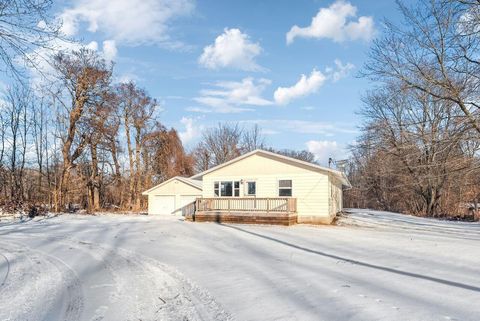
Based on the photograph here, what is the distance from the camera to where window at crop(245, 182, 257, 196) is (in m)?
20.4

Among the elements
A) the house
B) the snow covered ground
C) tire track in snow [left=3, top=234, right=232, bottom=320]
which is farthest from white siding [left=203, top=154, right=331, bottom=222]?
tire track in snow [left=3, top=234, right=232, bottom=320]

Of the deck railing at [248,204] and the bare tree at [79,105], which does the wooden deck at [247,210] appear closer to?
the deck railing at [248,204]

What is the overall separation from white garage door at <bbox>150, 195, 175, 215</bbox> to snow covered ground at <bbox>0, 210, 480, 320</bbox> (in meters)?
17.2

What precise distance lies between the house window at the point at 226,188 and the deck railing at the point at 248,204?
2.47ft

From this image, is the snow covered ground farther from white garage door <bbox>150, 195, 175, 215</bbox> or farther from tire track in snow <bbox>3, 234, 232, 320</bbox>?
white garage door <bbox>150, 195, 175, 215</bbox>

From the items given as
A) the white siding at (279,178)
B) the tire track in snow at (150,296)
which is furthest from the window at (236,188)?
the tire track in snow at (150,296)

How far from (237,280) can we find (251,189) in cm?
1421

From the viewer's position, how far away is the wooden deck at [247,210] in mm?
18192

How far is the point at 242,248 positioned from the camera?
10195 millimetres

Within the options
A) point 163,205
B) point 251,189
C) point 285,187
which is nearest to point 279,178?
point 285,187

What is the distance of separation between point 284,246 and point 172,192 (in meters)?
19.2

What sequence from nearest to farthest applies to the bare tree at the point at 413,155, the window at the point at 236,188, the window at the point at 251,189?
1. the bare tree at the point at 413,155
2. the window at the point at 251,189
3. the window at the point at 236,188

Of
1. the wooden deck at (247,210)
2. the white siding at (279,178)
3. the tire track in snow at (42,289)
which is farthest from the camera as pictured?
the white siding at (279,178)

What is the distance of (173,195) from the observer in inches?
1131
